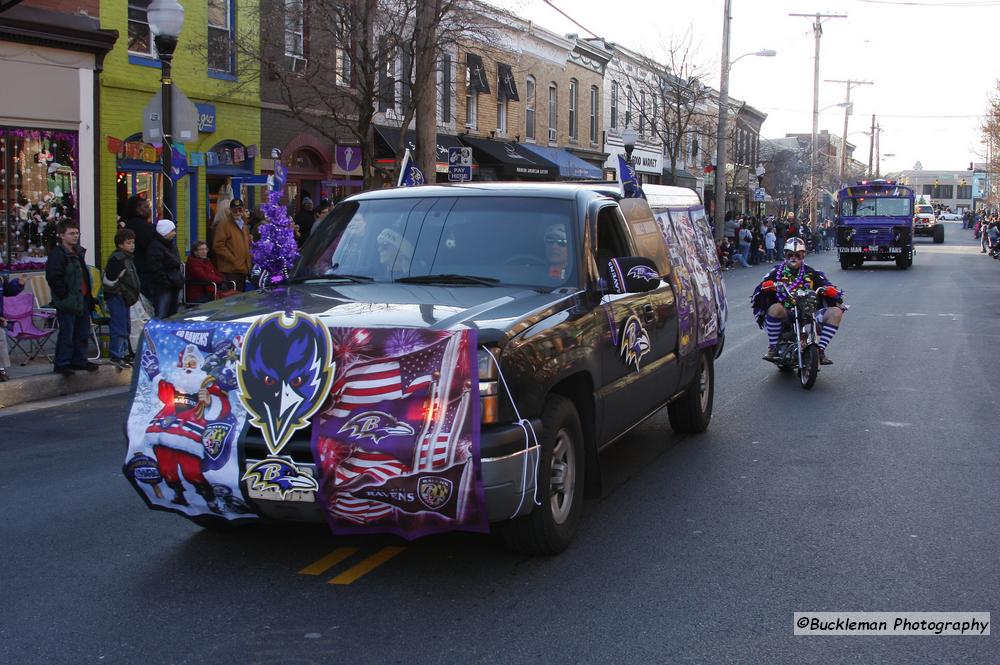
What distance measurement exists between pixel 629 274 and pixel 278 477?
2.40 metres

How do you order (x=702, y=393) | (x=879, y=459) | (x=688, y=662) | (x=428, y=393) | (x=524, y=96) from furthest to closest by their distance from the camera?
(x=524, y=96) → (x=702, y=393) → (x=879, y=459) → (x=428, y=393) → (x=688, y=662)

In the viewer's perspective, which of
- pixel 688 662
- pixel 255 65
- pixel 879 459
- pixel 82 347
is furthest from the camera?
pixel 255 65

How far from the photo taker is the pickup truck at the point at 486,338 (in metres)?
4.88

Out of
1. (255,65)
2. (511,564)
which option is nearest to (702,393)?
(511,564)

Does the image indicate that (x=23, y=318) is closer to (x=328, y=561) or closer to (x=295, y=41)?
(x=328, y=561)

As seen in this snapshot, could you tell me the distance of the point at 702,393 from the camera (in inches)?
356

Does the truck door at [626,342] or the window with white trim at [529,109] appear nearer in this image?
the truck door at [626,342]

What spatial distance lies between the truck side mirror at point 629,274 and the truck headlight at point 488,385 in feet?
5.13

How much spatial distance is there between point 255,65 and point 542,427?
18.4 metres

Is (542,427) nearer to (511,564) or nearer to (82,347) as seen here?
(511,564)

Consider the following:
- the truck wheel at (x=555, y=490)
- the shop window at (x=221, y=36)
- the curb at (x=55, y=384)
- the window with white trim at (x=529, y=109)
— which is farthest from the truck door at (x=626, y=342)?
the window with white trim at (x=529, y=109)

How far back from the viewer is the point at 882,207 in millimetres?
38000

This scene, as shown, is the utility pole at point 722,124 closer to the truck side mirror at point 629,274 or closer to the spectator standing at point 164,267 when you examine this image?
the spectator standing at point 164,267

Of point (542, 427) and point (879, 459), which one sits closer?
point (542, 427)
